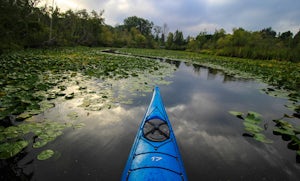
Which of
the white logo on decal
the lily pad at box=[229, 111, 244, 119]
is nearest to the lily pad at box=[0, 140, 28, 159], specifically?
the white logo on decal

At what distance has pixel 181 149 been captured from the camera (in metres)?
3.16

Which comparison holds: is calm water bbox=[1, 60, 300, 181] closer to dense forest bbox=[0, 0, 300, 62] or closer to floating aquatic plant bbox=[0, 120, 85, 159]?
floating aquatic plant bbox=[0, 120, 85, 159]

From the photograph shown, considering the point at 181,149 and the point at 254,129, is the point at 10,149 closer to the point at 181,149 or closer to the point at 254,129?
the point at 181,149

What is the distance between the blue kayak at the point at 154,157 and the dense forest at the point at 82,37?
12721 mm

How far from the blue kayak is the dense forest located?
1272 cm

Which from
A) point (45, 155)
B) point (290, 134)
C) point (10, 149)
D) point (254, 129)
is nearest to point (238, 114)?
point (254, 129)

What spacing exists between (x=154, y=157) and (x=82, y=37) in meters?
38.1

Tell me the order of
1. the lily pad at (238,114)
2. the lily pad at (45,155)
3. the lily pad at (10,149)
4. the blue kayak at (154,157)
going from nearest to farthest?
the blue kayak at (154,157), the lily pad at (10,149), the lily pad at (45,155), the lily pad at (238,114)

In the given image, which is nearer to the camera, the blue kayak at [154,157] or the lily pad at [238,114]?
the blue kayak at [154,157]

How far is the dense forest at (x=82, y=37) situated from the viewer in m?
13.1

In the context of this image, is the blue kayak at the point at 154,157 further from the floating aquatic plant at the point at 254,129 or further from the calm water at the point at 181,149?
the floating aquatic plant at the point at 254,129

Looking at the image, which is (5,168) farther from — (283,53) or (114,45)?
(114,45)

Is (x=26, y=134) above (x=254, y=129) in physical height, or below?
below

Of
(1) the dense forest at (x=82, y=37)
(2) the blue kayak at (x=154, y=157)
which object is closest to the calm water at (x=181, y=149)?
(2) the blue kayak at (x=154, y=157)
